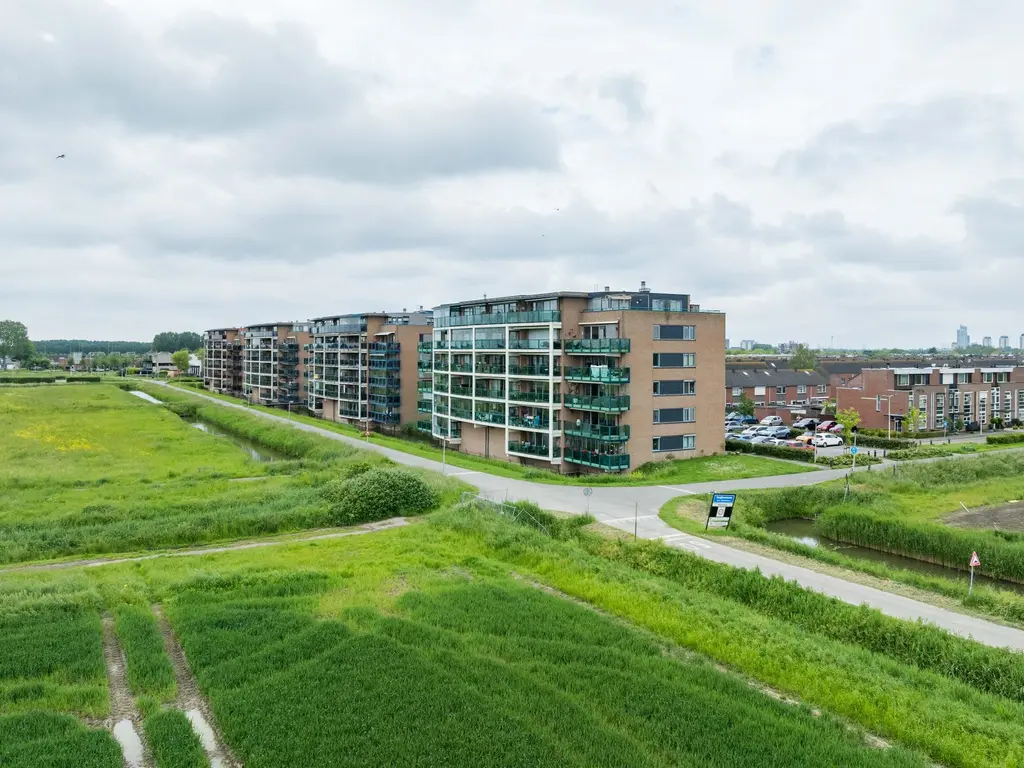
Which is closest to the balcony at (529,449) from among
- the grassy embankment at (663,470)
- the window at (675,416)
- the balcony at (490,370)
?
the grassy embankment at (663,470)

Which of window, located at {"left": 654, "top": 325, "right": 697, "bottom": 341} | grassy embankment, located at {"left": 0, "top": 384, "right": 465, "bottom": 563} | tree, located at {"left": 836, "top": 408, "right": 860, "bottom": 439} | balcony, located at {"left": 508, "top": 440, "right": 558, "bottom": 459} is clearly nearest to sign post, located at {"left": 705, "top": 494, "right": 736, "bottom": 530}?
grassy embankment, located at {"left": 0, "top": 384, "right": 465, "bottom": 563}

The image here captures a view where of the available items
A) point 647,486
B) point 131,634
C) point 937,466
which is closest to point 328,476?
point 647,486

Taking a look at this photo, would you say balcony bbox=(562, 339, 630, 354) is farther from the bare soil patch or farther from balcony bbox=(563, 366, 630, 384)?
the bare soil patch

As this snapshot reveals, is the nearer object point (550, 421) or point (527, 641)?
point (527, 641)

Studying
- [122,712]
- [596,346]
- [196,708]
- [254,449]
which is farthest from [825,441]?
[122,712]

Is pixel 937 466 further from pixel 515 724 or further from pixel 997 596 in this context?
pixel 515 724

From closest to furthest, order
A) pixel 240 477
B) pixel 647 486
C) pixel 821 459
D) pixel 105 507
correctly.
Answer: pixel 105 507 → pixel 647 486 → pixel 240 477 → pixel 821 459

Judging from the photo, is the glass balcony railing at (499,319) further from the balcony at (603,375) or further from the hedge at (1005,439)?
the hedge at (1005,439)

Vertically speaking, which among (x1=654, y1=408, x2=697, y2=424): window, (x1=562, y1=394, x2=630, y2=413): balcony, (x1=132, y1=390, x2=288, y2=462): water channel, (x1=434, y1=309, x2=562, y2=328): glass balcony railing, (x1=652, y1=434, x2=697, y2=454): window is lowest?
(x1=132, y1=390, x2=288, y2=462): water channel
